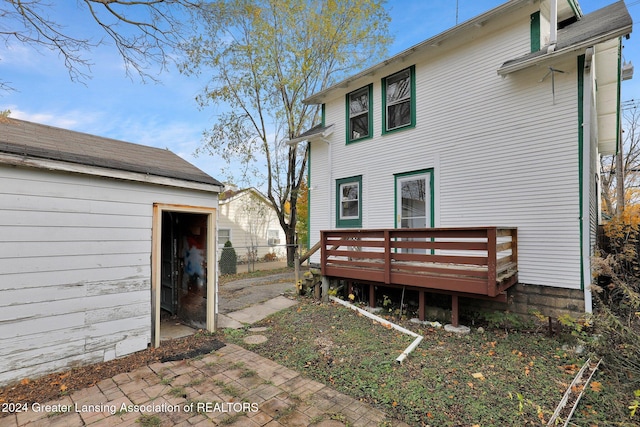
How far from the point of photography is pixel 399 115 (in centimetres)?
736

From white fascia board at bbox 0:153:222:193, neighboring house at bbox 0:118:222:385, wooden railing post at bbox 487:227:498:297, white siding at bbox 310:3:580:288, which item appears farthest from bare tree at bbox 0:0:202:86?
wooden railing post at bbox 487:227:498:297

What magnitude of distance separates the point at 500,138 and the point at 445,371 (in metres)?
4.44

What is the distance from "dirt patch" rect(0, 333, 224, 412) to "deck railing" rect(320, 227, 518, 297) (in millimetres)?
A: 3062

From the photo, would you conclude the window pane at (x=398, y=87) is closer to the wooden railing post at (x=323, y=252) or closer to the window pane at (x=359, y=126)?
the window pane at (x=359, y=126)

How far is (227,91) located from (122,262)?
1034 cm

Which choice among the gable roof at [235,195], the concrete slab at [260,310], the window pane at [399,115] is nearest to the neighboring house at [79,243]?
the concrete slab at [260,310]

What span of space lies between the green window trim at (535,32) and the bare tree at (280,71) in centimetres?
834

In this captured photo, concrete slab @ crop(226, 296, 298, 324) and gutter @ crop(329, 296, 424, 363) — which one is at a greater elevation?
gutter @ crop(329, 296, 424, 363)

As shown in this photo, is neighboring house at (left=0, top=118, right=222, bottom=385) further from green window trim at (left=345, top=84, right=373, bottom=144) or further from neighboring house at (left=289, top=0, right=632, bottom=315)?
green window trim at (left=345, top=84, right=373, bottom=144)

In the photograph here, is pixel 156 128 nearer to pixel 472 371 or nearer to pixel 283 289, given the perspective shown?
pixel 283 289

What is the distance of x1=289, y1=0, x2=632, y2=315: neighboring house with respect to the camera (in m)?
4.91

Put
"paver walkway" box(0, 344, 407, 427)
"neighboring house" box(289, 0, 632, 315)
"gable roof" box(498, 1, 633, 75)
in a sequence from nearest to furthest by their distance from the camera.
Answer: "paver walkway" box(0, 344, 407, 427) → "gable roof" box(498, 1, 633, 75) → "neighboring house" box(289, 0, 632, 315)

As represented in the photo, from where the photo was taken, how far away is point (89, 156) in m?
4.00

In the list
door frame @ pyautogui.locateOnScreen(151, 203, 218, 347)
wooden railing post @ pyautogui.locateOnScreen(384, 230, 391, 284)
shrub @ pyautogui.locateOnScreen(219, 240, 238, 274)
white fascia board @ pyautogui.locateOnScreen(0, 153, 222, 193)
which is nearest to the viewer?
white fascia board @ pyautogui.locateOnScreen(0, 153, 222, 193)
